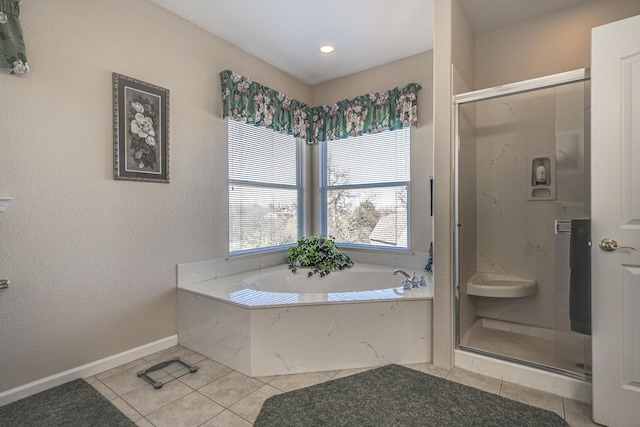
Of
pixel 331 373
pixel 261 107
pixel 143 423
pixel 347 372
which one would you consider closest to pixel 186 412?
pixel 143 423

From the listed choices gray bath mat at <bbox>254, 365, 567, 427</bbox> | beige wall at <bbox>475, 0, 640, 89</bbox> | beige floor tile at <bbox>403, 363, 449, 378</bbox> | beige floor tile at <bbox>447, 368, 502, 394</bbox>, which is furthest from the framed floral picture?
beige wall at <bbox>475, 0, 640, 89</bbox>

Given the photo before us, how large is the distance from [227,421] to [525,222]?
2.44 metres

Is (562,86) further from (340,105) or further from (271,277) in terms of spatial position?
(271,277)

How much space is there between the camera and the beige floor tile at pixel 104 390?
1.95m

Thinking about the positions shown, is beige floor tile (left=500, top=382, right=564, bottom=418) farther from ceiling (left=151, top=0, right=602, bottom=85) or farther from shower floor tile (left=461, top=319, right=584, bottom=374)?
ceiling (left=151, top=0, right=602, bottom=85)

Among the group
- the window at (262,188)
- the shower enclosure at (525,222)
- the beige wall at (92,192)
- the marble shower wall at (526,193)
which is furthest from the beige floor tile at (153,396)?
the marble shower wall at (526,193)

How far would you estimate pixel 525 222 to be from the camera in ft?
8.41

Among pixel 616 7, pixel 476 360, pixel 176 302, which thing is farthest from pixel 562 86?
pixel 176 302

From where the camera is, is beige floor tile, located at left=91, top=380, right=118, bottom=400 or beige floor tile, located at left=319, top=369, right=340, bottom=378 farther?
beige floor tile, located at left=319, top=369, right=340, bottom=378

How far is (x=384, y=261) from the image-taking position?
351 centimetres

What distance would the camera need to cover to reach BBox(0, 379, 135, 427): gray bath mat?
1701mm

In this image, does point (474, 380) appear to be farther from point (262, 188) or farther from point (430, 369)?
point (262, 188)

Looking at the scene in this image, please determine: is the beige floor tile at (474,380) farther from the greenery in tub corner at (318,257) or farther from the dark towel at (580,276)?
the greenery in tub corner at (318,257)

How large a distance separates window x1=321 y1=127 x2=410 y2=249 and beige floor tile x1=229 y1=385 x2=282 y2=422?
1980 millimetres
